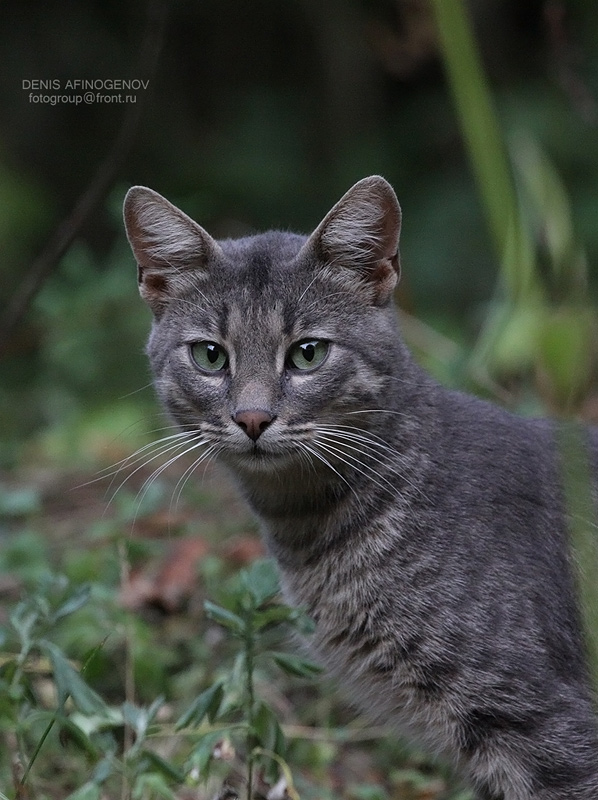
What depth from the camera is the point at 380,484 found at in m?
3.51

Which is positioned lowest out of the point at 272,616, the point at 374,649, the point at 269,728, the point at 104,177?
the point at 269,728

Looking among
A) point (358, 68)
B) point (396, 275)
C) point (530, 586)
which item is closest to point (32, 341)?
point (358, 68)

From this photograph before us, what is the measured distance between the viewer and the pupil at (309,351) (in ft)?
11.2

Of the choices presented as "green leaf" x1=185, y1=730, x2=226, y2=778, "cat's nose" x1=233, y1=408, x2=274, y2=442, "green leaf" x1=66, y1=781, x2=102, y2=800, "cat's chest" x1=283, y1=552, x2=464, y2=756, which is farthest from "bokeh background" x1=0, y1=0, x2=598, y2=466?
"green leaf" x1=66, y1=781, x2=102, y2=800

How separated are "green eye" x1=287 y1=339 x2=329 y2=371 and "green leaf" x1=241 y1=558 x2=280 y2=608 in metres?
0.62

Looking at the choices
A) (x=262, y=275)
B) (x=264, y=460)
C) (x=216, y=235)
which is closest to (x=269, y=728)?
(x=264, y=460)

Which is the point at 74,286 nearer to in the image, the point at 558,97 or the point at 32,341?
the point at 32,341

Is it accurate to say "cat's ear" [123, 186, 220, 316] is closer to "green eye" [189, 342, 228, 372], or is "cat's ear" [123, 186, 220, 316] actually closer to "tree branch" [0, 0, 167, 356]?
"green eye" [189, 342, 228, 372]

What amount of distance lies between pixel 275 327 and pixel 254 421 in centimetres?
38

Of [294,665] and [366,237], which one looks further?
[366,237]

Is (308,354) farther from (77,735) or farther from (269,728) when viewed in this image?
(77,735)

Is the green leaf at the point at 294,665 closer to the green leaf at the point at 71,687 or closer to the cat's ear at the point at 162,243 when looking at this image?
the green leaf at the point at 71,687

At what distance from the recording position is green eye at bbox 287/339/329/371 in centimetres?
339

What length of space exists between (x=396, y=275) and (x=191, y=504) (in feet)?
8.81
